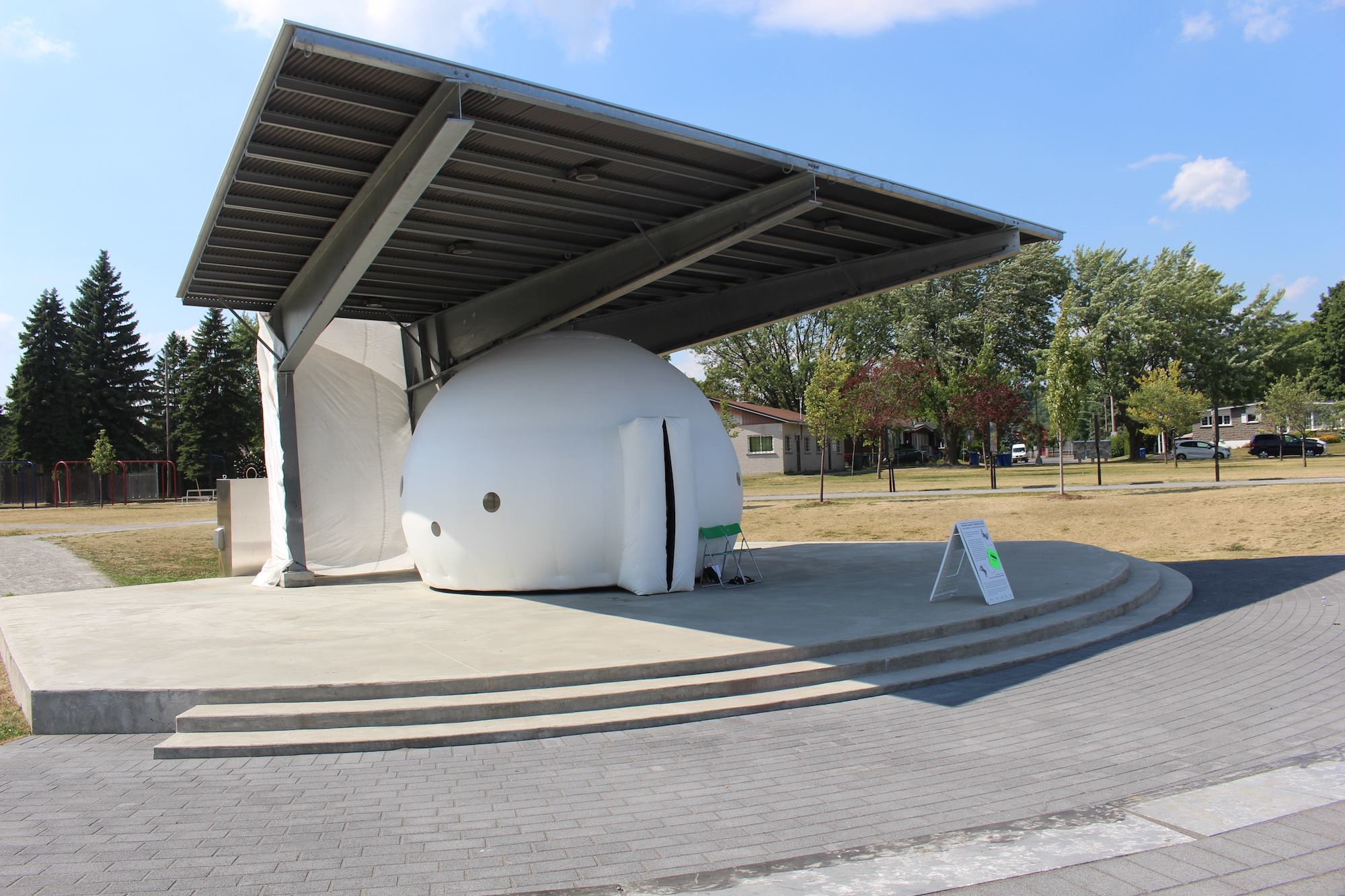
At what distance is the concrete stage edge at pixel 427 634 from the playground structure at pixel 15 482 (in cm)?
4676

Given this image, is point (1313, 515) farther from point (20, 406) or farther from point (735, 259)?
point (20, 406)

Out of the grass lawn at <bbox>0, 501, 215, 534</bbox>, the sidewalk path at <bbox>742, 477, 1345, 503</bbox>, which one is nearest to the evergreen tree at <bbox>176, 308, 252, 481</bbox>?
the grass lawn at <bbox>0, 501, 215, 534</bbox>

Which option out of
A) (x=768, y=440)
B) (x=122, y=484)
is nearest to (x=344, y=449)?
(x=768, y=440)

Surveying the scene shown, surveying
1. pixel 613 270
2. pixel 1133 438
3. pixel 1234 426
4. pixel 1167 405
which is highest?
pixel 613 270

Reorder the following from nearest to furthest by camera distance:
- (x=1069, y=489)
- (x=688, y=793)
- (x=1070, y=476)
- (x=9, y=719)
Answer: (x=688, y=793) → (x=9, y=719) → (x=1069, y=489) → (x=1070, y=476)

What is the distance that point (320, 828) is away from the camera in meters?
4.74

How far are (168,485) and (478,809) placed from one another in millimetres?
54886

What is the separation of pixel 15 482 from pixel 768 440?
4382 cm

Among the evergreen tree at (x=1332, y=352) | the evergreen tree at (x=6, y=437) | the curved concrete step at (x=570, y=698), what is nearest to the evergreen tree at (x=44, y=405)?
the evergreen tree at (x=6, y=437)

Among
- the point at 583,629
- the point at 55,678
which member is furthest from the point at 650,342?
the point at 55,678

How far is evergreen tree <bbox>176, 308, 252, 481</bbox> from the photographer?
2307 inches

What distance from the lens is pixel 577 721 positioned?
6.46m

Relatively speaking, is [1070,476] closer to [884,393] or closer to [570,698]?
[884,393]

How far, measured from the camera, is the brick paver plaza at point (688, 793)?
4156 millimetres
